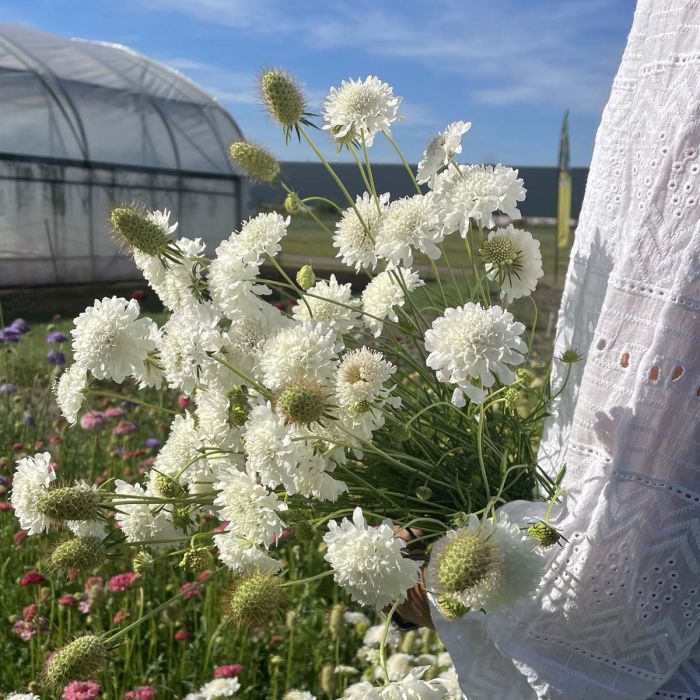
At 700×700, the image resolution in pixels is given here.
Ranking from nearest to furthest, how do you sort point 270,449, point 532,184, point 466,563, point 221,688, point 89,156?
point 466,563
point 270,449
point 221,688
point 89,156
point 532,184

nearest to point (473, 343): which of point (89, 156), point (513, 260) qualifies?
point (513, 260)

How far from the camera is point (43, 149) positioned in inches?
295

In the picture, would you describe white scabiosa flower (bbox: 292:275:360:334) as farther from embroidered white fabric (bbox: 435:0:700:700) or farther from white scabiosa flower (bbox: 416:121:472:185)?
embroidered white fabric (bbox: 435:0:700:700)

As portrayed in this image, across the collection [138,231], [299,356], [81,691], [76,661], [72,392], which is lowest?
[81,691]

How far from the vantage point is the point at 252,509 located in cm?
83

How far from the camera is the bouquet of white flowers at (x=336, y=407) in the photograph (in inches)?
30.6

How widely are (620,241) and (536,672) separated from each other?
1.42ft

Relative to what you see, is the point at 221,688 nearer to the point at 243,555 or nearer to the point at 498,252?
the point at 243,555

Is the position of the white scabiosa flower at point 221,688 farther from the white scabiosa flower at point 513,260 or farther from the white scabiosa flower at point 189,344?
the white scabiosa flower at point 513,260

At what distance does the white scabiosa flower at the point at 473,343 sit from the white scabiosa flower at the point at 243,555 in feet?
0.83

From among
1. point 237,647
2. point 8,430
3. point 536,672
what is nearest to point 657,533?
point 536,672

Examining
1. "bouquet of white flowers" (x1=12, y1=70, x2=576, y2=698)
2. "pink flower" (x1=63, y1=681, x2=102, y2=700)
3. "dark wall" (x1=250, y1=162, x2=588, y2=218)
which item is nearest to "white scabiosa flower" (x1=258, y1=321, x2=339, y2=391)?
"bouquet of white flowers" (x1=12, y1=70, x2=576, y2=698)

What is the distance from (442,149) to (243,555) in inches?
19.6

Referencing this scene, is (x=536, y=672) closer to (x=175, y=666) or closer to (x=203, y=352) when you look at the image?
(x=203, y=352)
